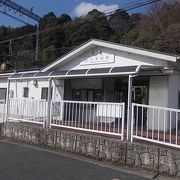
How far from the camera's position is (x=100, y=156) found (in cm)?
775

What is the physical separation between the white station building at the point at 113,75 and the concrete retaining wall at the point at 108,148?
6.05 ft

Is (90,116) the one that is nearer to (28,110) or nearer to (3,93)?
(28,110)

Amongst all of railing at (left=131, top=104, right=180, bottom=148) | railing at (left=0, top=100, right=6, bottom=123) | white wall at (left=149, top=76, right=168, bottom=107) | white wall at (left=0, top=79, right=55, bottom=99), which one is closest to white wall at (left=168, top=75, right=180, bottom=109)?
white wall at (left=149, top=76, right=168, bottom=107)

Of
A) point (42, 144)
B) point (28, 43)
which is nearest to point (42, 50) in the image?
point (28, 43)

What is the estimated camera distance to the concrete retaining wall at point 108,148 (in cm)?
634

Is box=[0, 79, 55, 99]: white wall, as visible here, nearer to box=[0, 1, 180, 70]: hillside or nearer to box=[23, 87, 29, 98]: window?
box=[23, 87, 29, 98]: window

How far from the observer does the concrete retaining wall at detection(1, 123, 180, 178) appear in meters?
6.34

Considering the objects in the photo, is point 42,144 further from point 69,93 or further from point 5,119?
point 69,93

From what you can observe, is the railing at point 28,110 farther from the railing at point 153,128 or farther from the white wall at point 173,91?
the white wall at point 173,91

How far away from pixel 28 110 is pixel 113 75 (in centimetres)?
368

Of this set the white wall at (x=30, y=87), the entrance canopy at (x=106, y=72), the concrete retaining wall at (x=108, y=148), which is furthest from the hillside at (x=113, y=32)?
the concrete retaining wall at (x=108, y=148)

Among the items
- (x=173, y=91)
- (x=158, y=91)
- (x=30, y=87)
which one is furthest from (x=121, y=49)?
(x=30, y=87)

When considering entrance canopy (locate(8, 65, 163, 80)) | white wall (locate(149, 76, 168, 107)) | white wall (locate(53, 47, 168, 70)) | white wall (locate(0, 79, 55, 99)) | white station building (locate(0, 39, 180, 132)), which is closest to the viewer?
entrance canopy (locate(8, 65, 163, 80))

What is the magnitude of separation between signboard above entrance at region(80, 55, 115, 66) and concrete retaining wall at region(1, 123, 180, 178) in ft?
13.7
